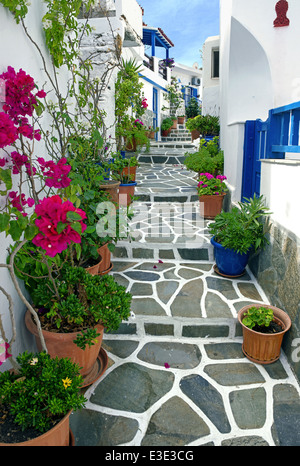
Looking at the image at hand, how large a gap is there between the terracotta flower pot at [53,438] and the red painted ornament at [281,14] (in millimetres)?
5796

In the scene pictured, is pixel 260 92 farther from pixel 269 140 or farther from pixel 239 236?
pixel 239 236

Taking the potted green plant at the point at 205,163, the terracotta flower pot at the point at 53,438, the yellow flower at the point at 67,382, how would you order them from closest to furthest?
the terracotta flower pot at the point at 53,438
the yellow flower at the point at 67,382
the potted green plant at the point at 205,163

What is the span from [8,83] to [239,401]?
8.49 ft

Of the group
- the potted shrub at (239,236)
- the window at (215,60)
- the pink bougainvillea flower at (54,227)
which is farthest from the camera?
the window at (215,60)

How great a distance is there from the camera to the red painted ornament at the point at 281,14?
4887 mm

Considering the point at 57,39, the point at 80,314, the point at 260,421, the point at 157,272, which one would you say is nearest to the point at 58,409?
the point at 80,314

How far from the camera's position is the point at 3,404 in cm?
172

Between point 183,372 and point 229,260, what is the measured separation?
60.4 inches

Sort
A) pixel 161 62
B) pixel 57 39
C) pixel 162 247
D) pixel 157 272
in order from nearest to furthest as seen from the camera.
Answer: pixel 57 39, pixel 157 272, pixel 162 247, pixel 161 62

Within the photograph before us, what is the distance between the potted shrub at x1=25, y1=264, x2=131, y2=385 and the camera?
2.22 m

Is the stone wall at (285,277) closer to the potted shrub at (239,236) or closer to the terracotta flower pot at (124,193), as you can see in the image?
the potted shrub at (239,236)

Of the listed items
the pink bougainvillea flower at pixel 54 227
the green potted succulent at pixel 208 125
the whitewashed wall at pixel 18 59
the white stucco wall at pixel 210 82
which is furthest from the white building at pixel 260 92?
the white stucco wall at pixel 210 82

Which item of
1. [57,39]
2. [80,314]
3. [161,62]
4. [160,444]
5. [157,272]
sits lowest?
[160,444]

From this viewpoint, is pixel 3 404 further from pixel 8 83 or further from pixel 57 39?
pixel 57 39
